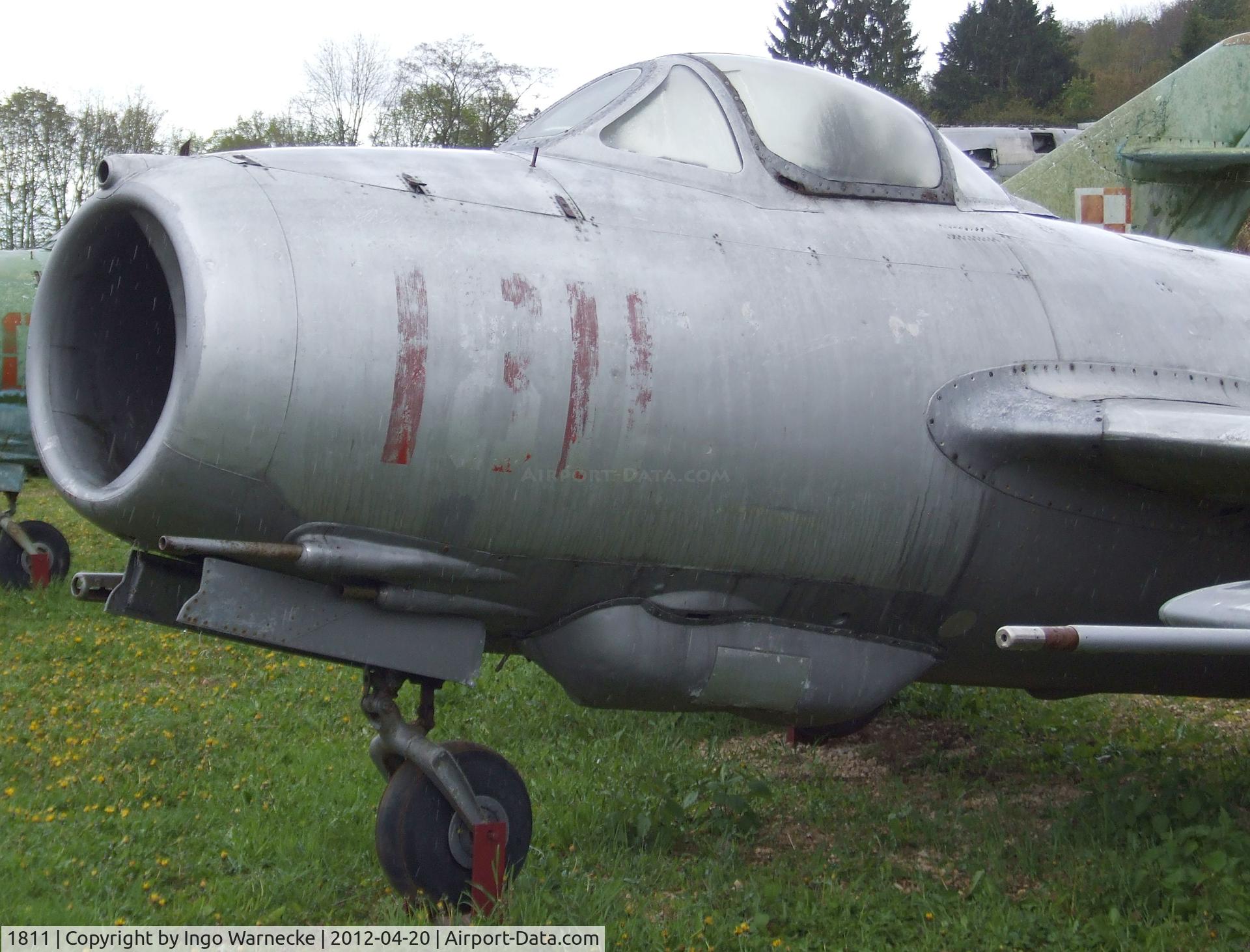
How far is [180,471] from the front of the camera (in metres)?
2.93

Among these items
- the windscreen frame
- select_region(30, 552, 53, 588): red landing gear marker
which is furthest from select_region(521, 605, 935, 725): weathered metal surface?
select_region(30, 552, 53, 588): red landing gear marker

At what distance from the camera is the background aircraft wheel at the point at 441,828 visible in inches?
144

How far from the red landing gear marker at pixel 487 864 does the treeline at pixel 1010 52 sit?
40.9 metres

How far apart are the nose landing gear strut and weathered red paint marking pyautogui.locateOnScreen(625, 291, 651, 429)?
1.24 meters

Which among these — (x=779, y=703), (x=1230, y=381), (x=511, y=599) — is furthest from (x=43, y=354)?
(x=1230, y=381)

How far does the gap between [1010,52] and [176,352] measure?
51.0 metres

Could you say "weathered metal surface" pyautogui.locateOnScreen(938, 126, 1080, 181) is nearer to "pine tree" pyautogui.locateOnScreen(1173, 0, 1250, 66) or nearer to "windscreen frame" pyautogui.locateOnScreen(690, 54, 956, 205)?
"windscreen frame" pyautogui.locateOnScreen(690, 54, 956, 205)

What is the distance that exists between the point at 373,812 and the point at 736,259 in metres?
2.81

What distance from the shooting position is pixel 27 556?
10.0m

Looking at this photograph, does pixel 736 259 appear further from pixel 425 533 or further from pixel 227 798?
pixel 227 798

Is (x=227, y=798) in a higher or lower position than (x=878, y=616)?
lower

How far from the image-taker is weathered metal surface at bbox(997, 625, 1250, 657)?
8.87 feet

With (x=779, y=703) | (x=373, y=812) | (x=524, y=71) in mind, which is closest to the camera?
(x=779, y=703)

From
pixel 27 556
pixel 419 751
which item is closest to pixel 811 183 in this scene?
pixel 419 751
